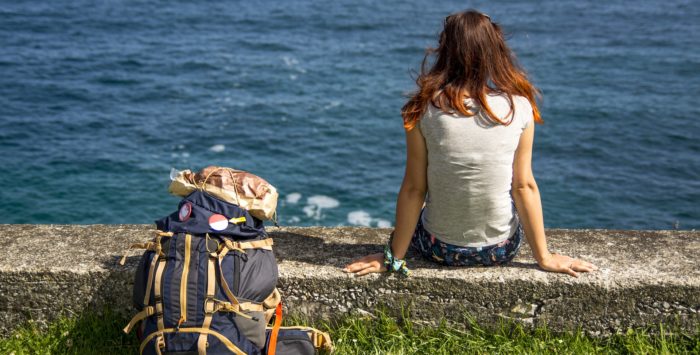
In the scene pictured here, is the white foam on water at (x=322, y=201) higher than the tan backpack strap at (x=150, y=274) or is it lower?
lower

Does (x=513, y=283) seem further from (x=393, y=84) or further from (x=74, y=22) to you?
(x=74, y=22)

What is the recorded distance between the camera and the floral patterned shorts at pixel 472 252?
14.0 ft

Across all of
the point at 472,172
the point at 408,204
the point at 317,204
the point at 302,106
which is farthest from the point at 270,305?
the point at 302,106

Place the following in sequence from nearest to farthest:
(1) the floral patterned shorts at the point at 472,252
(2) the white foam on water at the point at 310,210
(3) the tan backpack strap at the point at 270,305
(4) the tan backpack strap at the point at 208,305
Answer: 1. (4) the tan backpack strap at the point at 208,305
2. (3) the tan backpack strap at the point at 270,305
3. (1) the floral patterned shorts at the point at 472,252
4. (2) the white foam on water at the point at 310,210

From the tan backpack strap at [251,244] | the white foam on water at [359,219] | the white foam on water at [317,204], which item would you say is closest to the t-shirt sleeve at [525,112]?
the tan backpack strap at [251,244]

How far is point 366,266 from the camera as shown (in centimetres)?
429

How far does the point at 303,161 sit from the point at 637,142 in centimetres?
708

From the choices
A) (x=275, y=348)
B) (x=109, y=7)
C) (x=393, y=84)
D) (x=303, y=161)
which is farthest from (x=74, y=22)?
(x=275, y=348)

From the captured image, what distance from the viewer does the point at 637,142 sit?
16.1 m

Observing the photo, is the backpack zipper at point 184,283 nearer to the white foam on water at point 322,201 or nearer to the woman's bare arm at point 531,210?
the woman's bare arm at point 531,210

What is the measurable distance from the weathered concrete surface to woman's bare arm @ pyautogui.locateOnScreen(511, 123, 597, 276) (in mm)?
62

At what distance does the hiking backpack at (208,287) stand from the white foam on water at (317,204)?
9146mm

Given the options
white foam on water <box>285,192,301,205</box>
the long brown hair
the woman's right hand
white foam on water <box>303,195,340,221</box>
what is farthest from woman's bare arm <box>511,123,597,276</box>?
white foam on water <box>285,192,301,205</box>

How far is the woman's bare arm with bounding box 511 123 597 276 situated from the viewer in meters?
4.10
